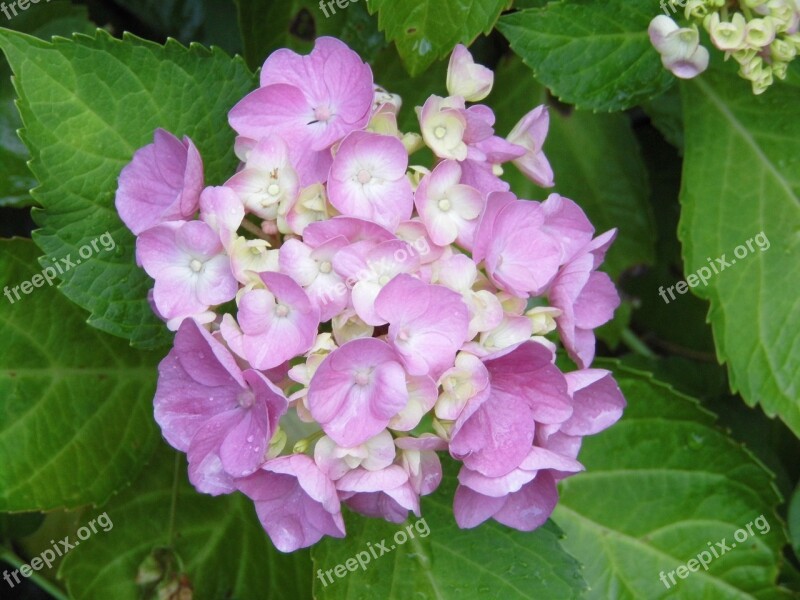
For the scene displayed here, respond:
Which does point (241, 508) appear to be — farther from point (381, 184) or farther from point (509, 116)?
point (509, 116)

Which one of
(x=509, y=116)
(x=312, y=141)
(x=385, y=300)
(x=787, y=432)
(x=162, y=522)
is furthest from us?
(x=787, y=432)

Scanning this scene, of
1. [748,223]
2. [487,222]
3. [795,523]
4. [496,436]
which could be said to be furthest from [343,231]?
[795,523]

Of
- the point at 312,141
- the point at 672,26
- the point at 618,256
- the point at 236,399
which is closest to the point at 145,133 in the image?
the point at 312,141

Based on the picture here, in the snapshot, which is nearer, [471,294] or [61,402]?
[471,294]

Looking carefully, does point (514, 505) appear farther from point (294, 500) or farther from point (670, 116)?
point (670, 116)

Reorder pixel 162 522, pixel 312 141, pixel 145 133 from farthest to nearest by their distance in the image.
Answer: pixel 162 522 → pixel 145 133 → pixel 312 141

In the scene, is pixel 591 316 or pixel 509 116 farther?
pixel 509 116

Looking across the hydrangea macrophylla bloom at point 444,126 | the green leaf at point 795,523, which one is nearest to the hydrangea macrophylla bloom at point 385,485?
the hydrangea macrophylla bloom at point 444,126
